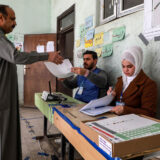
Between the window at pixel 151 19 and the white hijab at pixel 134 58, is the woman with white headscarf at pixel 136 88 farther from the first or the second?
the window at pixel 151 19

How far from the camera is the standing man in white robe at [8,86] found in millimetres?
1321

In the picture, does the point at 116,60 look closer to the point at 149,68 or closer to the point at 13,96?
the point at 149,68

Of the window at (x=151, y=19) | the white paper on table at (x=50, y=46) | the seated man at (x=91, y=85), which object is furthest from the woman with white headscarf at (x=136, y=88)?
the white paper on table at (x=50, y=46)

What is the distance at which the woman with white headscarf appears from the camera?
4.28ft

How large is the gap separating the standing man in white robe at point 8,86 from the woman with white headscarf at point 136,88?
1.94ft

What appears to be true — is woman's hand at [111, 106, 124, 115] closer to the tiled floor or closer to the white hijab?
the white hijab

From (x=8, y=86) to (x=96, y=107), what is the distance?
74 centimetres

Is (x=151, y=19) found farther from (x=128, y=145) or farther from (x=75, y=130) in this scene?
(x=128, y=145)

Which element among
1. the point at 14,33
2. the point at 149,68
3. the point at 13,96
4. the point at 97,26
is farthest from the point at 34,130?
the point at 14,33

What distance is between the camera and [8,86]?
1.46 meters

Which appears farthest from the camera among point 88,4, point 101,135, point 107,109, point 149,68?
point 88,4

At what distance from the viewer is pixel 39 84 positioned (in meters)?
4.63

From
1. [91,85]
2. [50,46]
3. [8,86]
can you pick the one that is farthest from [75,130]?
[50,46]

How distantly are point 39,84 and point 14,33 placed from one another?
5.03 feet
